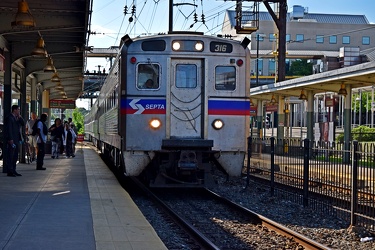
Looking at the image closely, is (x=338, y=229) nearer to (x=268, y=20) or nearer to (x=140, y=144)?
(x=140, y=144)

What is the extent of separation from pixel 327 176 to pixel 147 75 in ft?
13.7

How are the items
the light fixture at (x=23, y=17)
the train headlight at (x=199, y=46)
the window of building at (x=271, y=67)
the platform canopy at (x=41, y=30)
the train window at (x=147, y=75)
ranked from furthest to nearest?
the window of building at (x=271, y=67), the platform canopy at (x=41, y=30), the train headlight at (x=199, y=46), the train window at (x=147, y=75), the light fixture at (x=23, y=17)

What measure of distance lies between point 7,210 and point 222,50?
5.78 m

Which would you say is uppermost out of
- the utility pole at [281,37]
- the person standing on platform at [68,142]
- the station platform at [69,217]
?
the utility pole at [281,37]

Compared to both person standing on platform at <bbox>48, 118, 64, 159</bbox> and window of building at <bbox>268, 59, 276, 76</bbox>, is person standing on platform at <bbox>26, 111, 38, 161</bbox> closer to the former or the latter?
person standing on platform at <bbox>48, 118, 64, 159</bbox>

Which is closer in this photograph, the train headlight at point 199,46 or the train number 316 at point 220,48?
the train headlight at point 199,46

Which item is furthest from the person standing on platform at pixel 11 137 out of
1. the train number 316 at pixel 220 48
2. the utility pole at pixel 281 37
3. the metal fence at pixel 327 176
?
the utility pole at pixel 281 37

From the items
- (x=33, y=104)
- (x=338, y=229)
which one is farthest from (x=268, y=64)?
(x=338, y=229)

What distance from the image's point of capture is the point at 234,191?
16.2 metres

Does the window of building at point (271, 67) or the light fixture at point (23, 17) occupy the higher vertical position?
the window of building at point (271, 67)

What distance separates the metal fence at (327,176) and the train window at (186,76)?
2.66m

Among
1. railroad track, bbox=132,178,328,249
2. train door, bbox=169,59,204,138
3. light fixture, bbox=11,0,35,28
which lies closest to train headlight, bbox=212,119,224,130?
train door, bbox=169,59,204,138

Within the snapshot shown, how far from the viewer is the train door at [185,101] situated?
12992 millimetres

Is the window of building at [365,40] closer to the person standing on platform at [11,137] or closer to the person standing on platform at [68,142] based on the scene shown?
the person standing on platform at [68,142]
